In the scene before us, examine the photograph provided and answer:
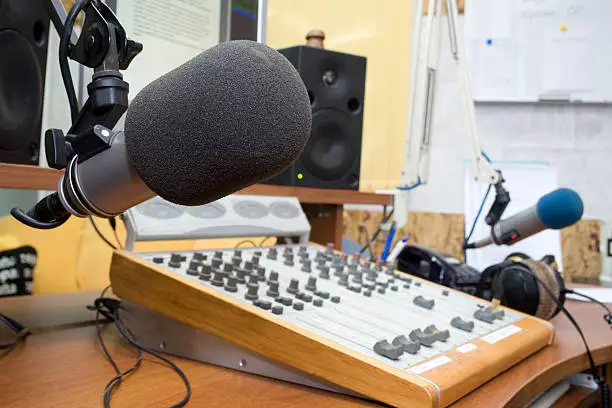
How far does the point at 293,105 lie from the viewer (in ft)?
0.97

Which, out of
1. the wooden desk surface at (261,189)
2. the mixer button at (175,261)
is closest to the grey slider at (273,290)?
the mixer button at (175,261)

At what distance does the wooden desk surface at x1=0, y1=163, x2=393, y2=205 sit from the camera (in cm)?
Answer: 61

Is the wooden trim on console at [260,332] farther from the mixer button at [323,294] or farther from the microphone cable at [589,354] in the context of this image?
the microphone cable at [589,354]

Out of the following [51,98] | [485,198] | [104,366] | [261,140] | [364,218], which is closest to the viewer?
[261,140]

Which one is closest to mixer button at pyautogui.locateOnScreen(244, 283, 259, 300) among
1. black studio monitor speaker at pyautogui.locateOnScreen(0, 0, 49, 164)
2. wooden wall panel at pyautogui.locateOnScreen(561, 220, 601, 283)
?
black studio monitor speaker at pyautogui.locateOnScreen(0, 0, 49, 164)

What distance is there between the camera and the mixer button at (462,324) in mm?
601

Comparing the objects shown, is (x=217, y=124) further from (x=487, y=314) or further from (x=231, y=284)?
(x=487, y=314)

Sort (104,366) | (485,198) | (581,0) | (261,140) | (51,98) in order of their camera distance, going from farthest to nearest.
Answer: (581,0), (485,198), (51,98), (104,366), (261,140)

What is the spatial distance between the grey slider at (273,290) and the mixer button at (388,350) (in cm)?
15

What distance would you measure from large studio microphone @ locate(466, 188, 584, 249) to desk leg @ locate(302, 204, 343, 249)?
32 centimetres

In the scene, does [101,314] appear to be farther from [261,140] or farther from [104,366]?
[261,140]

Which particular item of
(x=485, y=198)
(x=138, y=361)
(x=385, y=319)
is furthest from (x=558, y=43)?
(x=138, y=361)

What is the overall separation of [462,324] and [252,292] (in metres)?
0.24

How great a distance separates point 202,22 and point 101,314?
458 mm
